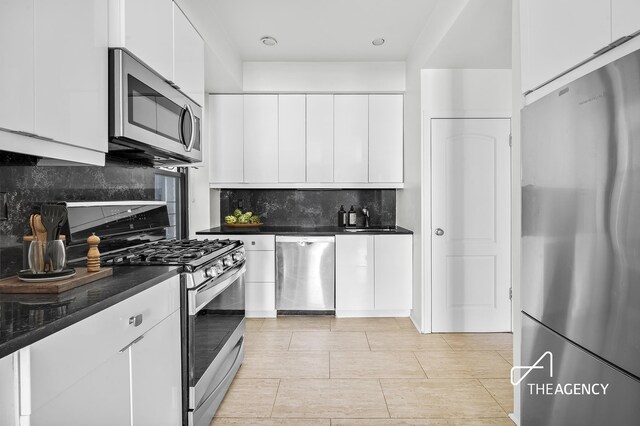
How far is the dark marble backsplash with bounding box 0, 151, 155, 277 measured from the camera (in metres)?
1.54

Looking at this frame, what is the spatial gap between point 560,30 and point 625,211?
2.54 feet

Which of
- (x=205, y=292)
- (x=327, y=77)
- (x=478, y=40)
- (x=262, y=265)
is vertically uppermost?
(x=327, y=77)

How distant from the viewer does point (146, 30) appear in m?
1.87

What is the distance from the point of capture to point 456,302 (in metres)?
3.60

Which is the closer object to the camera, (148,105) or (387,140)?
(148,105)

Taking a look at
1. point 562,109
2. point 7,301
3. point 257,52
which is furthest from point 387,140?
point 7,301

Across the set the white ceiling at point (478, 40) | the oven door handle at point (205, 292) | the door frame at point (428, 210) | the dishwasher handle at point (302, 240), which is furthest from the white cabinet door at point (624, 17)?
the dishwasher handle at point (302, 240)

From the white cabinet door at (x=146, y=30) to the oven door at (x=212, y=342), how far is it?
1129 mm

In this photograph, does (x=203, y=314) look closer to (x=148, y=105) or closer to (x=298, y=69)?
(x=148, y=105)

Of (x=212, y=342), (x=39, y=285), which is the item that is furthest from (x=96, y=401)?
(x=212, y=342)

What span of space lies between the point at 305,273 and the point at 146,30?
104 inches

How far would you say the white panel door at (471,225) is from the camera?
11.7 ft

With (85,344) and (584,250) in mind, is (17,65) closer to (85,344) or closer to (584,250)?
(85,344)

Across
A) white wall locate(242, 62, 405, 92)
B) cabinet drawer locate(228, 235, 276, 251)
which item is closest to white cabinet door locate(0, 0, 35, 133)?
cabinet drawer locate(228, 235, 276, 251)
